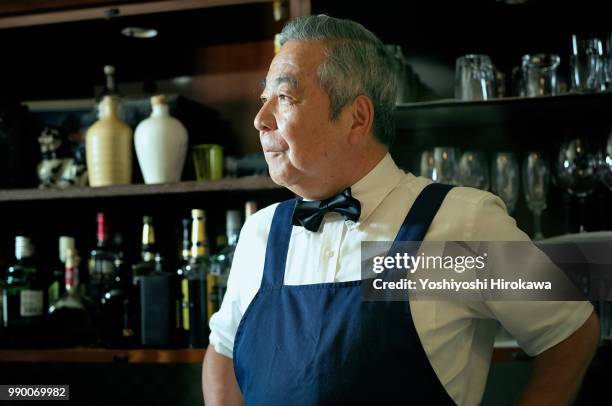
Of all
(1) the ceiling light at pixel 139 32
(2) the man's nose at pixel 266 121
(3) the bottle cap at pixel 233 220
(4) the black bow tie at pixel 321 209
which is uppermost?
(1) the ceiling light at pixel 139 32

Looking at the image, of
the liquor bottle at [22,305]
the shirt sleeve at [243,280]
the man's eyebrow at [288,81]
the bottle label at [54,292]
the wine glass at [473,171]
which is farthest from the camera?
the bottle label at [54,292]

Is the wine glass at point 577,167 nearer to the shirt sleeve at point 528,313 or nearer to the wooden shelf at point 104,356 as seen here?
the shirt sleeve at point 528,313

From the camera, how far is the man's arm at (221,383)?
1411 mm

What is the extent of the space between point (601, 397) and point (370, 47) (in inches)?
41.1

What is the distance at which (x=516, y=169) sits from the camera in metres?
1.80

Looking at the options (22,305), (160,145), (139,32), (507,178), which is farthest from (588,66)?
(22,305)

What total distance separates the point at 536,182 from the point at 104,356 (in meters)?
1.13

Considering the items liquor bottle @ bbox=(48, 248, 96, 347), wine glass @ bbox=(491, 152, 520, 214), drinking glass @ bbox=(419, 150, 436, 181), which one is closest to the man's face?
drinking glass @ bbox=(419, 150, 436, 181)

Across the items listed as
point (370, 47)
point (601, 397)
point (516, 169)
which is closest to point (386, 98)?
point (370, 47)

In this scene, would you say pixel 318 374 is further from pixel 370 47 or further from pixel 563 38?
pixel 563 38

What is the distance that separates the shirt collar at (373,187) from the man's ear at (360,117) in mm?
67

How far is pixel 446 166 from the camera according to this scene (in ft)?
5.77

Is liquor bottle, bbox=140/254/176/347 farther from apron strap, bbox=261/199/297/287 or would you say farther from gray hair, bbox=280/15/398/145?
gray hair, bbox=280/15/398/145

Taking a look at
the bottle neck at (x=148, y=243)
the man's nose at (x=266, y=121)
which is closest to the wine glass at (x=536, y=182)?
the man's nose at (x=266, y=121)
